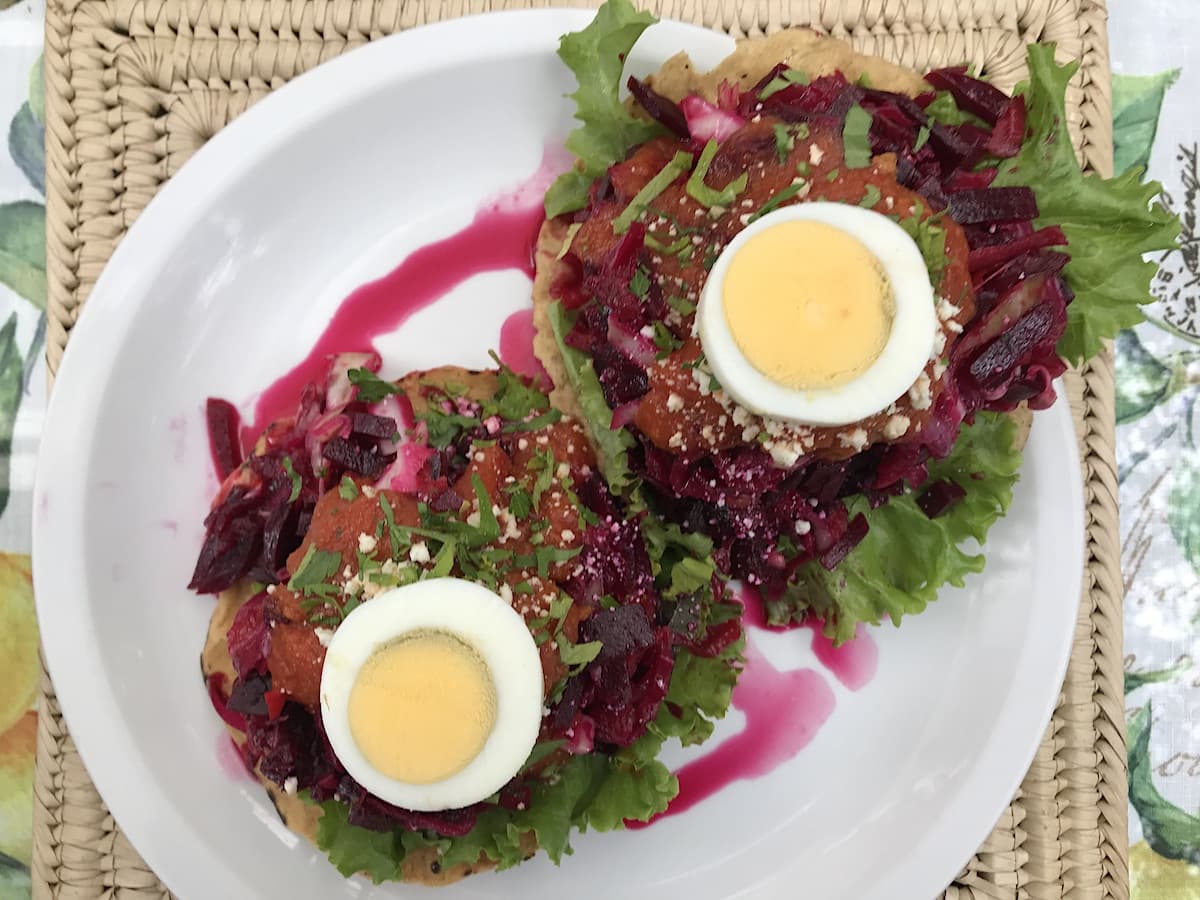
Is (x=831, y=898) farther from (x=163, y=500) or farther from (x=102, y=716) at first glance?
(x=163, y=500)

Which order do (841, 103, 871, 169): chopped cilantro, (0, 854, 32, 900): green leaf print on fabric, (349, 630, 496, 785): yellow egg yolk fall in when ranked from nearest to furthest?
(349, 630, 496, 785): yellow egg yolk, (841, 103, 871, 169): chopped cilantro, (0, 854, 32, 900): green leaf print on fabric

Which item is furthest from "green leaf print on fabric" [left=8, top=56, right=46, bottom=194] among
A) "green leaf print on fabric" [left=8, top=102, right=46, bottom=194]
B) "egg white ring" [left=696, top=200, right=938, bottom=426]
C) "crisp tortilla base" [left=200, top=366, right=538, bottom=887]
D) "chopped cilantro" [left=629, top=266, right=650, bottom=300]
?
"egg white ring" [left=696, top=200, right=938, bottom=426]

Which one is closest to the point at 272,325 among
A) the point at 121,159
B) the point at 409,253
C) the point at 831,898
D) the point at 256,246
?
the point at 256,246

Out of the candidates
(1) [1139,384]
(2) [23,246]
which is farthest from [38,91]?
(1) [1139,384]

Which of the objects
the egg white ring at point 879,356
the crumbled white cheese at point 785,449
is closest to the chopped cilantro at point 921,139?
the egg white ring at point 879,356

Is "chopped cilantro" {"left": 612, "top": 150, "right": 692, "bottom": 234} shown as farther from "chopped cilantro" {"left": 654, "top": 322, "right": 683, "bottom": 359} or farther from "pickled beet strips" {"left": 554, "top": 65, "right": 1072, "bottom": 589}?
"chopped cilantro" {"left": 654, "top": 322, "right": 683, "bottom": 359}

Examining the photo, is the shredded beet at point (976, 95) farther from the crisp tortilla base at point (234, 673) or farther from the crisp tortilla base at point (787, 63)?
the crisp tortilla base at point (234, 673)
